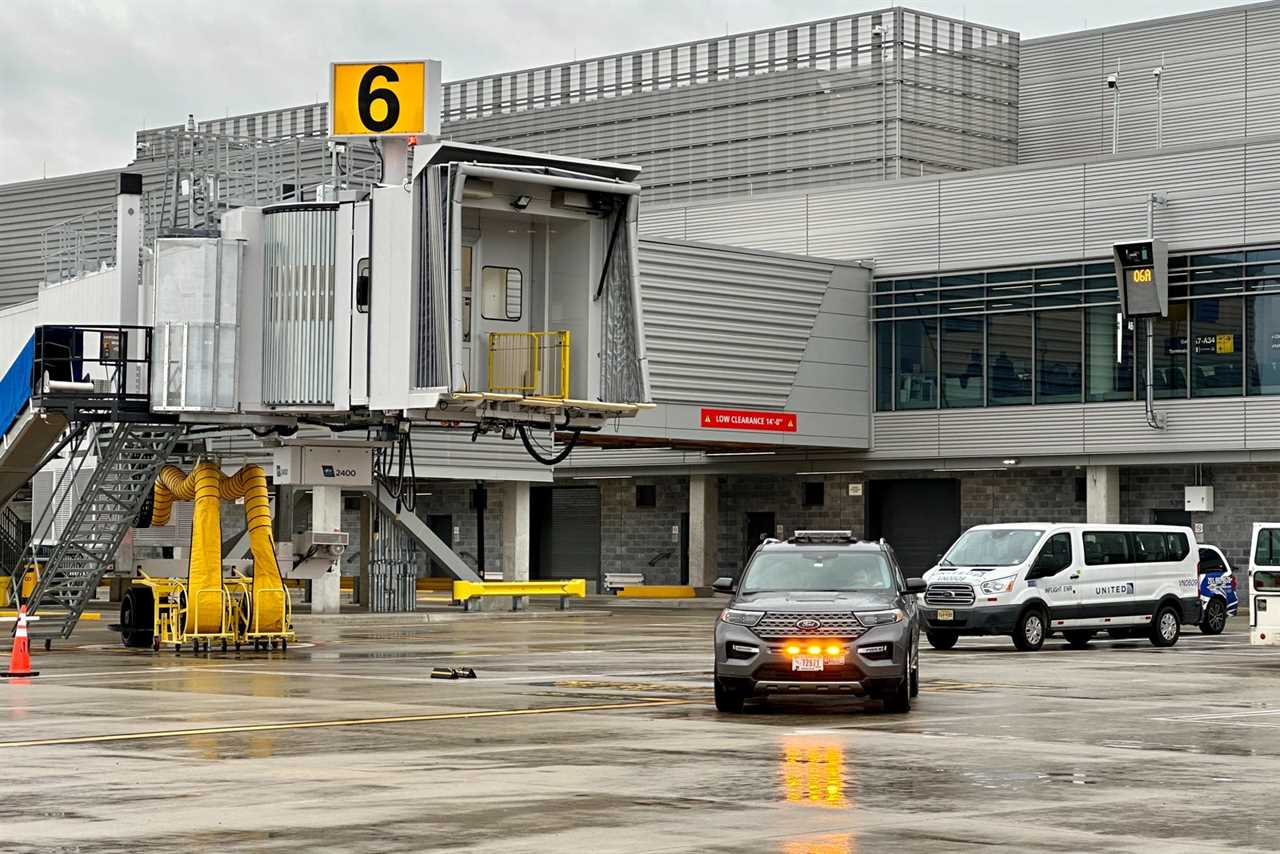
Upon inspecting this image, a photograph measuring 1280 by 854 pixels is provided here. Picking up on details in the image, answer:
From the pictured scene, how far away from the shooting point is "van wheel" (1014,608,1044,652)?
3247 cm

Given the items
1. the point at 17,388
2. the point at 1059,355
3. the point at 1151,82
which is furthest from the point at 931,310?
the point at 17,388

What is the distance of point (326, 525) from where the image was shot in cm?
4528

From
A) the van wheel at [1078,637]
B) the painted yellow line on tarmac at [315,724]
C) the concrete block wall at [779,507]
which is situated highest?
the concrete block wall at [779,507]

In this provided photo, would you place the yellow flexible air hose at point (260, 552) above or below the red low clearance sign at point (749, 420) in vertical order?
below

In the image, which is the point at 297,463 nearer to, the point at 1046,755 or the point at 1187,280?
the point at 1046,755

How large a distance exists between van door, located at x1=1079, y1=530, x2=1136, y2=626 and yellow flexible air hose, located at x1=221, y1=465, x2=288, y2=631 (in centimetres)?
1326

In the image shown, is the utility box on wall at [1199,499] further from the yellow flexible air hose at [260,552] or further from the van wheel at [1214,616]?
the yellow flexible air hose at [260,552]

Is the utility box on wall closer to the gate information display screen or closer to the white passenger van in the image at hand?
the gate information display screen

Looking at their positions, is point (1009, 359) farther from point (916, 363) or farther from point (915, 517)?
point (915, 517)

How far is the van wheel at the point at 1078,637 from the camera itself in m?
34.2

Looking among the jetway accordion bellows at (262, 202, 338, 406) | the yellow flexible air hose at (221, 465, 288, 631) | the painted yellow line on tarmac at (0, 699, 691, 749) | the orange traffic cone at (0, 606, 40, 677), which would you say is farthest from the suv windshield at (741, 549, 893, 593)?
the yellow flexible air hose at (221, 465, 288, 631)

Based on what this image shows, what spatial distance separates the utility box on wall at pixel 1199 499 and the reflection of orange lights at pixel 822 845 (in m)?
43.8

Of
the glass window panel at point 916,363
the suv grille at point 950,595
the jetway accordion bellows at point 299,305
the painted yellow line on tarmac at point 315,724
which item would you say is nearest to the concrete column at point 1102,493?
the glass window panel at point 916,363

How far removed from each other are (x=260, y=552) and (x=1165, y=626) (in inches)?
612
